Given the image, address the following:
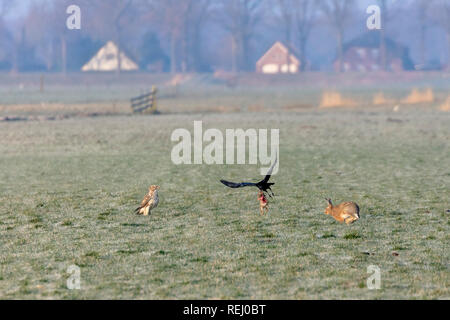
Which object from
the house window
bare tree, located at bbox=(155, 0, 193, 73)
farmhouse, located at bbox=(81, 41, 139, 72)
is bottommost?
farmhouse, located at bbox=(81, 41, 139, 72)

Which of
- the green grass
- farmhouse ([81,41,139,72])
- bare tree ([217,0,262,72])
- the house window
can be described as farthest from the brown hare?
the house window

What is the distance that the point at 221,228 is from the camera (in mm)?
10320

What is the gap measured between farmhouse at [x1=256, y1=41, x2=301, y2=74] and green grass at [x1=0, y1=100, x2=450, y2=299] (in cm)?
8297

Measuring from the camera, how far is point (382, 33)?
403ft

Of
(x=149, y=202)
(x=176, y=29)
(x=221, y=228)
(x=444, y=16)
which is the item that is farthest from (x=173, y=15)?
(x=221, y=228)

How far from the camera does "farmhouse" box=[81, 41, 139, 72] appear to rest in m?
119

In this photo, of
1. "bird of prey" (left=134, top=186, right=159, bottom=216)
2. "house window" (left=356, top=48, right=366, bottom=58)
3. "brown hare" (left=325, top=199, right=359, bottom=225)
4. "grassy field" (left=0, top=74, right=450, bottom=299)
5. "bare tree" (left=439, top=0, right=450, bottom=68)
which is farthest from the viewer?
"house window" (left=356, top=48, right=366, bottom=58)

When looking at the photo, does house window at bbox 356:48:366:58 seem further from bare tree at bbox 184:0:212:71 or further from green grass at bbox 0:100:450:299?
green grass at bbox 0:100:450:299

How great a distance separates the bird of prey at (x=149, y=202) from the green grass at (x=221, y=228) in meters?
0.19

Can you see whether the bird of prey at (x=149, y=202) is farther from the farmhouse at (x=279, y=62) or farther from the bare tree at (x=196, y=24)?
the bare tree at (x=196, y=24)

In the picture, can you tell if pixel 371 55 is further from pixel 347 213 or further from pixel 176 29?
pixel 347 213

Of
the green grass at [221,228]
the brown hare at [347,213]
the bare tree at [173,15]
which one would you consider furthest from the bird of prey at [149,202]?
the bare tree at [173,15]

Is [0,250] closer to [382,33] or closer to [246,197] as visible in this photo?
[246,197]

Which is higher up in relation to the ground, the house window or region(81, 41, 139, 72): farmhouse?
the house window
